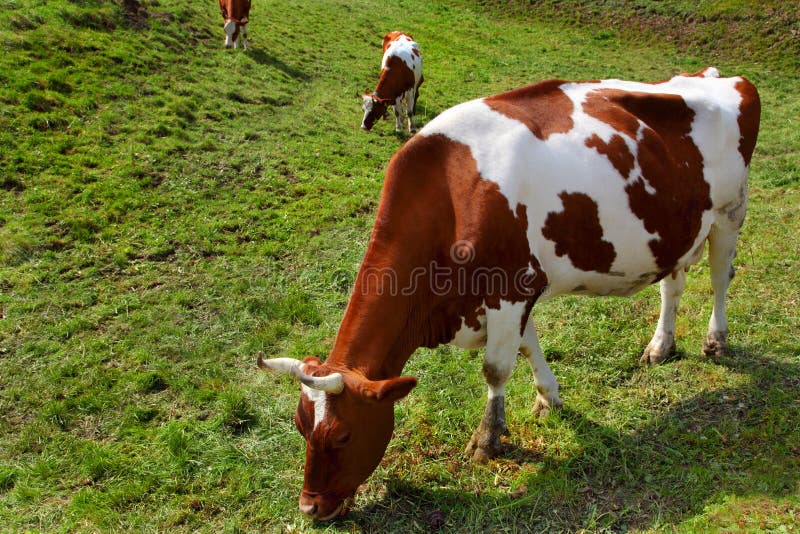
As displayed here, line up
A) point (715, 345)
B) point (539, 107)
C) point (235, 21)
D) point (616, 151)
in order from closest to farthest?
1. point (616, 151)
2. point (539, 107)
3. point (715, 345)
4. point (235, 21)

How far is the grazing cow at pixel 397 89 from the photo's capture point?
42.0 feet

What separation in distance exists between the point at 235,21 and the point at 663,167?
46.2 ft

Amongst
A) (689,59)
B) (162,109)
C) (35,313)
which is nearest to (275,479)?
(35,313)

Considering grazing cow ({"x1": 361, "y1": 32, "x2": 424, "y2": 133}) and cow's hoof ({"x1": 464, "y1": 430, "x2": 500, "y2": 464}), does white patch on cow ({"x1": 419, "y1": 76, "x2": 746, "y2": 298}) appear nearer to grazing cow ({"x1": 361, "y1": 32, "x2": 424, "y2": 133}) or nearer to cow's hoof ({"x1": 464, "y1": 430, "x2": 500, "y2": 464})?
cow's hoof ({"x1": 464, "y1": 430, "x2": 500, "y2": 464})

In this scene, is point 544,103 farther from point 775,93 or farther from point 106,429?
point 775,93

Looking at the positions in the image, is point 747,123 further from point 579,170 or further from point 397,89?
point 397,89

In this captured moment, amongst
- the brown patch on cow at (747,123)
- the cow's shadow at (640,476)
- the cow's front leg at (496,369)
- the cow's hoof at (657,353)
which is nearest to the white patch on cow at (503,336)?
the cow's front leg at (496,369)

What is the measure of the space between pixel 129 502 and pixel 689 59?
67.9 feet

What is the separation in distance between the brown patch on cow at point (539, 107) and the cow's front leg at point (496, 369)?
137 centimetres

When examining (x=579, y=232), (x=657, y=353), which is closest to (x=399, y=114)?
(x=657, y=353)

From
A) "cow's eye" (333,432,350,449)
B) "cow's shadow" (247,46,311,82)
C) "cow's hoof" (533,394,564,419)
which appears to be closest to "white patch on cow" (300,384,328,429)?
"cow's eye" (333,432,350,449)

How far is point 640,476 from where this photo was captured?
14.2ft

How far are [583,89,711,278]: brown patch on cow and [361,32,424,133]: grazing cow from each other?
331 inches

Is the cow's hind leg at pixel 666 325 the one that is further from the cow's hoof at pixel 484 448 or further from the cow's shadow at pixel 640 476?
the cow's hoof at pixel 484 448
